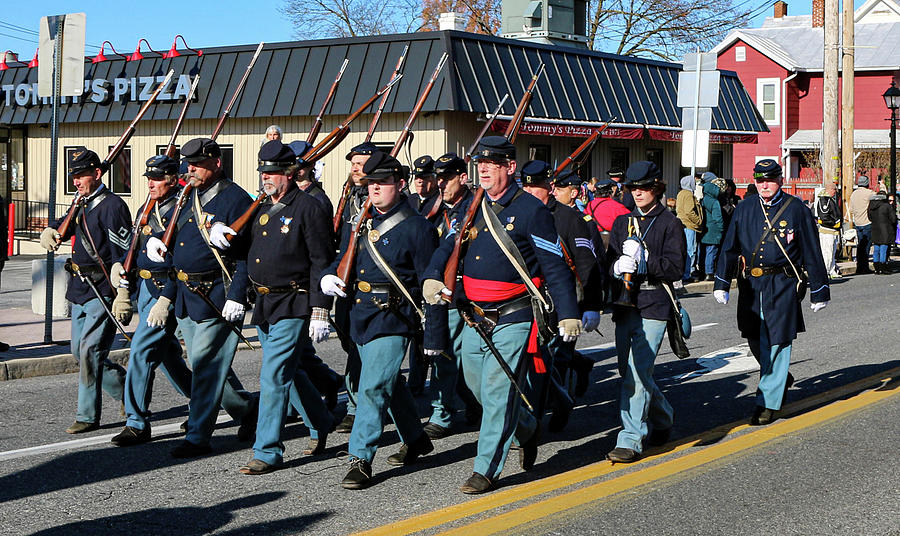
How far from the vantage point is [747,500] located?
6250 mm

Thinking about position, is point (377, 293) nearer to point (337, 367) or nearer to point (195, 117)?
point (337, 367)

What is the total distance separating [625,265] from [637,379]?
72cm

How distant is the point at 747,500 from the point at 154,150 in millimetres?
20657

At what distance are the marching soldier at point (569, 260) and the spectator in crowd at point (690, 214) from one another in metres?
9.88

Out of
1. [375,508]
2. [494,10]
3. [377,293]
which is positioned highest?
[494,10]

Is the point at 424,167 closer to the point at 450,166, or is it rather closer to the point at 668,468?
the point at 450,166

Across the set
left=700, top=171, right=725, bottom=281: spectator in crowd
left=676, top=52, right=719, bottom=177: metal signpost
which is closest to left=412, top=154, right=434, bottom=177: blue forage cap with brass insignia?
left=676, top=52, right=719, bottom=177: metal signpost

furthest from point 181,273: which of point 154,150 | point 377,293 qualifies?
point 154,150

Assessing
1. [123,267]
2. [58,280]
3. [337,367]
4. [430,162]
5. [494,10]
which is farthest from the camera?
[494,10]

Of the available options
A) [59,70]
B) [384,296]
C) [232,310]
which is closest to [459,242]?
[384,296]

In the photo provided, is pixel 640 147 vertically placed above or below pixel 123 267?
above

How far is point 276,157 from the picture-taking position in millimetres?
7086

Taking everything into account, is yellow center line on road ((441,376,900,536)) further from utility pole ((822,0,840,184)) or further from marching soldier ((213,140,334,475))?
utility pole ((822,0,840,184))

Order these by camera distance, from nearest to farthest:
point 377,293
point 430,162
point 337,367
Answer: point 377,293
point 430,162
point 337,367
